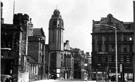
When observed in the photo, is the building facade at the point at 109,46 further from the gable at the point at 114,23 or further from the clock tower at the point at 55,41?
the clock tower at the point at 55,41

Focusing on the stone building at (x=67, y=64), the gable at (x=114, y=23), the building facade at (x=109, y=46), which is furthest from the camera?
the stone building at (x=67, y=64)

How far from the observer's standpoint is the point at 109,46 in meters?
84.1

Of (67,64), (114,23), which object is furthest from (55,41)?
(114,23)

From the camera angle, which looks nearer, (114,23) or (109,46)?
(109,46)

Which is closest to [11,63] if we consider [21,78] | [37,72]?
[21,78]

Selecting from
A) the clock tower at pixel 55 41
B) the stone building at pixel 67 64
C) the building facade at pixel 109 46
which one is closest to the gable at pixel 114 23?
the building facade at pixel 109 46

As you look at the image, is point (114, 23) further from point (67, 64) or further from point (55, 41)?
point (67, 64)

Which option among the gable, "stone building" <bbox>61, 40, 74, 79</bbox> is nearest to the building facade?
the gable

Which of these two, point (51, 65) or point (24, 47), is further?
point (51, 65)

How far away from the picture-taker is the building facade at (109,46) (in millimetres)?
82312

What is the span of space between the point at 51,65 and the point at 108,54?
44.5m

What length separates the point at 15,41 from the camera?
53.7m

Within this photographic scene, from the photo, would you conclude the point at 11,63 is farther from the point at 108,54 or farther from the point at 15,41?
the point at 108,54

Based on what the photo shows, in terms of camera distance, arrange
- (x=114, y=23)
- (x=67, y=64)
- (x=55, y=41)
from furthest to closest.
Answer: (x=67, y=64) → (x=55, y=41) → (x=114, y=23)
